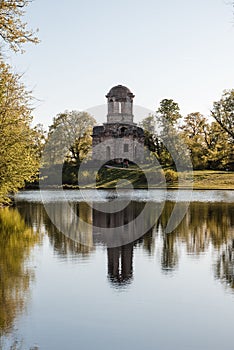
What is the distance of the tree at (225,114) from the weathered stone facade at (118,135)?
1509 cm

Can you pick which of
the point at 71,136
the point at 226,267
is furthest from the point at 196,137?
the point at 226,267

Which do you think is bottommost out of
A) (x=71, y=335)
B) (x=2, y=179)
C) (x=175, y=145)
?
(x=71, y=335)

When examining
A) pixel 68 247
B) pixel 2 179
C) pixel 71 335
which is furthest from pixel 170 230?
pixel 71 335

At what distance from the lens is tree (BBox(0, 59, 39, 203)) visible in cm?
2381

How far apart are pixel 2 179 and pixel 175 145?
50430 mm

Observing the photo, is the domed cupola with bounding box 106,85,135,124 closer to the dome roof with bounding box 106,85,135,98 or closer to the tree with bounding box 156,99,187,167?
the dome roof with bounding box 106,85,135,98

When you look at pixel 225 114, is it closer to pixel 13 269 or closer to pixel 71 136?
pixel 71 136

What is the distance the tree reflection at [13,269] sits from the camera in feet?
33.7

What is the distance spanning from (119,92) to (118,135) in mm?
6416

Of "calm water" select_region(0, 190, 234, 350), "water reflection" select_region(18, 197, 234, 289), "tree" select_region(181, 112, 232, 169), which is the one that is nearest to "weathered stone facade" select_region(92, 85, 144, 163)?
"tree" select_region(181, 112, 232, 169)

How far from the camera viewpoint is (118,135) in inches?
3012

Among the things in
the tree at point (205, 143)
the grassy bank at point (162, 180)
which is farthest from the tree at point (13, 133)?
the tree at point (205, 143)

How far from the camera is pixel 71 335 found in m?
9.08

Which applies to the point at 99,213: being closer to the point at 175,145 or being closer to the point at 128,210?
the point at 128,210
